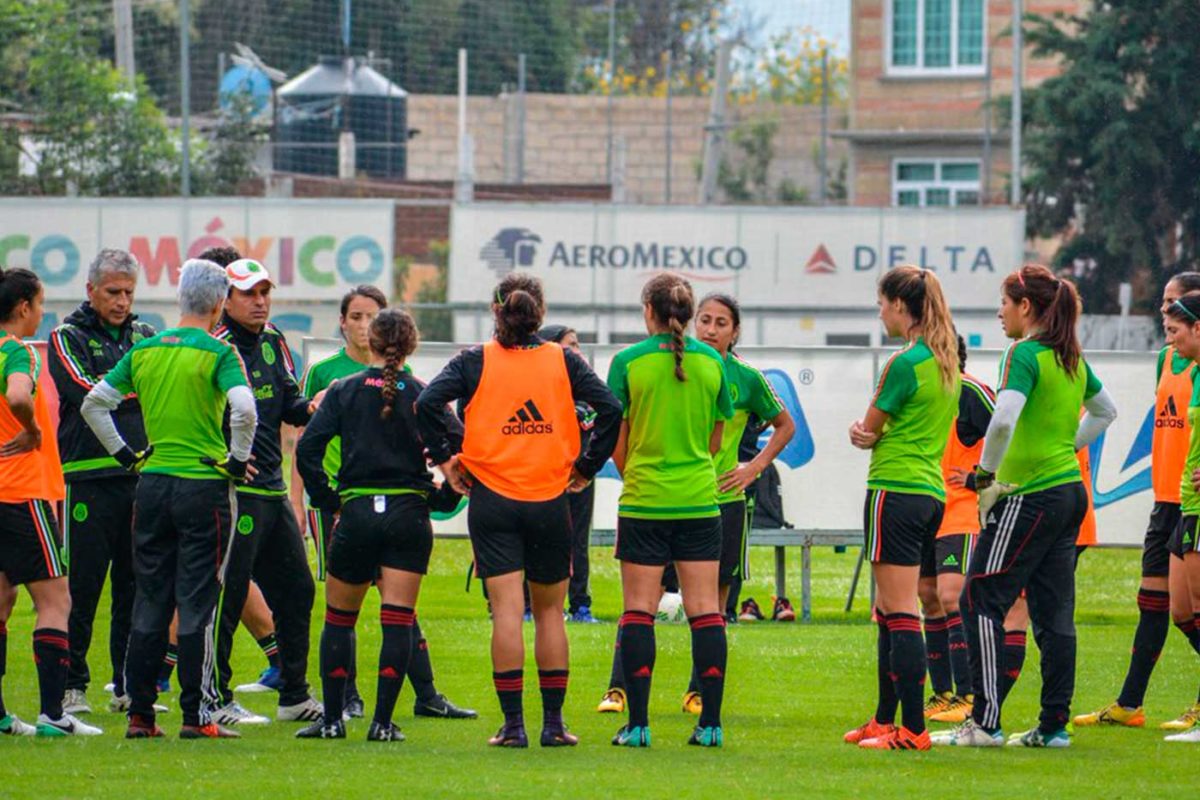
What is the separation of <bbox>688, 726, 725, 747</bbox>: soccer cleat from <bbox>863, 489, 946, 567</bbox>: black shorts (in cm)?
101

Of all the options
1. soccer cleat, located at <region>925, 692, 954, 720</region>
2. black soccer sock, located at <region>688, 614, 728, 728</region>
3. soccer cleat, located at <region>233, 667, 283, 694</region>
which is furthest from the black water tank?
black soccer sock, located at <region>688, 614, 728, 728</region>

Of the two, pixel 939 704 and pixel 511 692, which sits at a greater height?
pixel 511 692

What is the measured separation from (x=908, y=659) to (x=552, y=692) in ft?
4.87

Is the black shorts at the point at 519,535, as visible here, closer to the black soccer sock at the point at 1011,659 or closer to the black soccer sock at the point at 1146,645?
the black soccer sock at the point at 1011,659

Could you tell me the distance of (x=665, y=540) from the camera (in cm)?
865

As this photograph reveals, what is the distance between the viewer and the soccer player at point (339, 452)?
967cm

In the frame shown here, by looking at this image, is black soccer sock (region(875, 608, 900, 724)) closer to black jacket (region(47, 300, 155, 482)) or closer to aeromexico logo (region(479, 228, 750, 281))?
black jacket (region(47, 300, 155, 482))

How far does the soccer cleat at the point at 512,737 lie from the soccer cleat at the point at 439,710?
1.07 meters

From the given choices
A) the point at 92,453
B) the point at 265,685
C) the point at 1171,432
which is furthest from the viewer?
the point at 265,685

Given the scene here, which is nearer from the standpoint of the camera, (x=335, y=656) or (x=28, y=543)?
(x=335, y=656)

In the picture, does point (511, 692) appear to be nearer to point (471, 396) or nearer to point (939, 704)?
point (471, 396)

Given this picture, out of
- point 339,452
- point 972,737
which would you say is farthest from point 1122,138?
point 972,737

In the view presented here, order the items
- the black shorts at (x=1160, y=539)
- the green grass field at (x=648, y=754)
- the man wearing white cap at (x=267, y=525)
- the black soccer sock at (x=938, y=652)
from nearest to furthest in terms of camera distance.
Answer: the green grass field at (x=648, y=754) < the man wearing white cap at (x=267, y=525) < the black soccer sock at (x=938, y=652) < the black shorts at (x=1160, y=539)

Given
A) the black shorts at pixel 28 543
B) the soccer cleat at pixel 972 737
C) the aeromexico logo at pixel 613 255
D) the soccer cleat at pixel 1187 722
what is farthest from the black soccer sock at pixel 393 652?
the aeromexico logo at pixel 613 255
